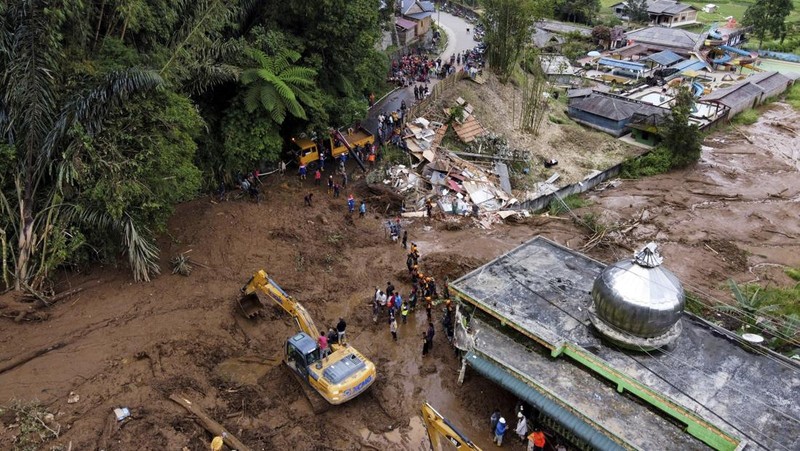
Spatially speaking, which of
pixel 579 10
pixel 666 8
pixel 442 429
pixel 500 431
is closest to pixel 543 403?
pixel 500 431

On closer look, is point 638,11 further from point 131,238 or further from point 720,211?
point 131,238

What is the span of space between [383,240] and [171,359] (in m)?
12.6

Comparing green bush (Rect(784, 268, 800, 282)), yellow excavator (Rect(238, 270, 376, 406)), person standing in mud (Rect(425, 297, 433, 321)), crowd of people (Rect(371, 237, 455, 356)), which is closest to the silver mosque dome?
crowd of people (Rect(371, 237, 455, 356))

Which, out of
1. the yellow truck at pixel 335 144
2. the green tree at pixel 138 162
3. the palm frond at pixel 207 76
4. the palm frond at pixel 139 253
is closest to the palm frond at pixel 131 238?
the palm frond at pixel 139 253

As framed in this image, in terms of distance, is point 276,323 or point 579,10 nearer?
point 276,323

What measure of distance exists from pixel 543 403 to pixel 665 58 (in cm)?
5825

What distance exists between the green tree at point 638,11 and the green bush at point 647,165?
53.4m

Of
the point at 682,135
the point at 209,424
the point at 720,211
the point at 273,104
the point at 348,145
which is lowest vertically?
the point at 720,211

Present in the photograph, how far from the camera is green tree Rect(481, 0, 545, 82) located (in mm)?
45125

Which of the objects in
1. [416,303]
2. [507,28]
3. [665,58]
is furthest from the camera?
[665,58]

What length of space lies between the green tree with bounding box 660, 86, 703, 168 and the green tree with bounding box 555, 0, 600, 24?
4643cm

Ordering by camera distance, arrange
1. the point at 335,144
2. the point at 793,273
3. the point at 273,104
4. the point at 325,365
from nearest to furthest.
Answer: the point at 325,365 < the point at 273,104 < the point at 793,273 < the point at 335,144

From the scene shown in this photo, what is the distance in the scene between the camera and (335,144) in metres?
34.6

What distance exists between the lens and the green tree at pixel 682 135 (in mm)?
40094
